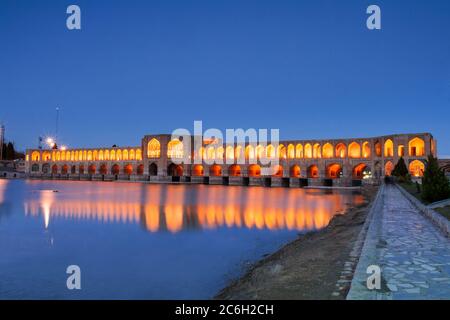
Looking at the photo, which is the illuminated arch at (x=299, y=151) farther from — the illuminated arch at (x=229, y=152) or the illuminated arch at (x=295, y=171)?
the illuminated arch at (x=229, y=152)

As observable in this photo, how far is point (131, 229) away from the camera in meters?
11.2

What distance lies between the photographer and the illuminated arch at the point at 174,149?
47.9 m

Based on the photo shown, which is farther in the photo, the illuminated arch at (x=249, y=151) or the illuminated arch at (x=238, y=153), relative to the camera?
the illuminated arch at (x=238, y=153)

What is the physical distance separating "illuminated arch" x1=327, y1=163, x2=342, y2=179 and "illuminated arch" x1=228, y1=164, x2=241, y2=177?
11551 millimetres

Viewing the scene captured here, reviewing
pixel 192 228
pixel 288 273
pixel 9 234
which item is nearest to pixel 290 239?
pixel 192 228

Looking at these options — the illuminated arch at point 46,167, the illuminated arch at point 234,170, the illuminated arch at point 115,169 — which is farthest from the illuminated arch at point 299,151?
the illuminated arch at point 46,167

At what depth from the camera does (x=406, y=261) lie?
15.2ft

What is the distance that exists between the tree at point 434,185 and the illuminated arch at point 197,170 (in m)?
37.2

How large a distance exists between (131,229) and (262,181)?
30.7m

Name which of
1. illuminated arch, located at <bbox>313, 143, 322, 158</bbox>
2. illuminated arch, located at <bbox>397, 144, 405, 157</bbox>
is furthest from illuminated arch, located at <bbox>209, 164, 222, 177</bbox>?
illuminated arch, located at <bbox>397, 144, 405, 157</bbox>

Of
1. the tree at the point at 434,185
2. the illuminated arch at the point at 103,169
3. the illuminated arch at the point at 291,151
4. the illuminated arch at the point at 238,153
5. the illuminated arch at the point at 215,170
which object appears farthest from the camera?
the illuminated arch at the point at 103,169

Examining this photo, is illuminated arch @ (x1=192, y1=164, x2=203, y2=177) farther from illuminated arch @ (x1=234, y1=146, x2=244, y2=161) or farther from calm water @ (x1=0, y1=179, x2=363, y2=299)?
calm water @ (x1=0, y1=179, x2=363, y2=299)

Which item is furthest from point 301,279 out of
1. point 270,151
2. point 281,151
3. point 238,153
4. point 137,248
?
point 238,153

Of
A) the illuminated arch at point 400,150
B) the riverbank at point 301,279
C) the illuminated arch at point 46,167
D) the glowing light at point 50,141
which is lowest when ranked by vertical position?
the riverbank at point 301,279
